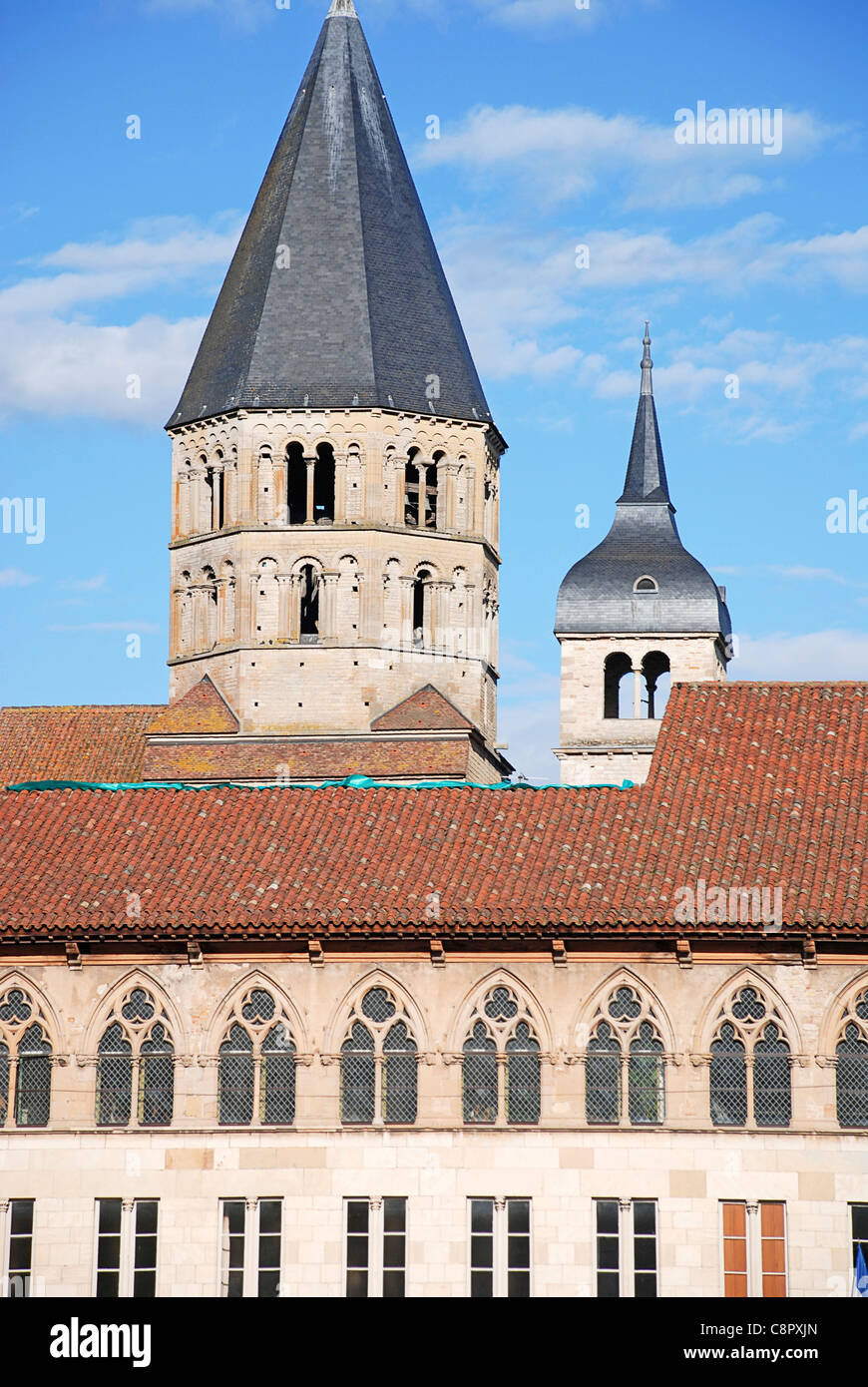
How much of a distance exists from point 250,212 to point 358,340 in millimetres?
5319

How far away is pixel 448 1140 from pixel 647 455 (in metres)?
54.3

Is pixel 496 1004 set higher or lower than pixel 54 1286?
higher

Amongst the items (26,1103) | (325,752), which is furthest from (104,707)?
(26,1103)

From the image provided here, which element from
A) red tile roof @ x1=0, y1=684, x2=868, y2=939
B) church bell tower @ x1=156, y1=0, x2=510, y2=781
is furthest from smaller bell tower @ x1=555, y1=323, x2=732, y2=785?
red tile roof @ x1=0, y1=684, x2=868, y2=939

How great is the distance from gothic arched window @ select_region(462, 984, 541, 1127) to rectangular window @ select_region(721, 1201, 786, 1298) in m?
3.08

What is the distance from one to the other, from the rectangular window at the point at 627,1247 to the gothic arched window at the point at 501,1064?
1.71 meters

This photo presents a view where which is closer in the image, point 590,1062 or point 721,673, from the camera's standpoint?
point 590,1062

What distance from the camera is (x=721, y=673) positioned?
85438 millimetres

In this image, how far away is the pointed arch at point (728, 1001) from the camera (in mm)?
34062

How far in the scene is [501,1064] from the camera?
34312mm

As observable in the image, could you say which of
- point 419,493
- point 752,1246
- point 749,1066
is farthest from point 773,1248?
point 419,493

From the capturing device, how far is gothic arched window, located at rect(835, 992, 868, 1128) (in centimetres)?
3388

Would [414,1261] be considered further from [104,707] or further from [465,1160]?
[104,707]
